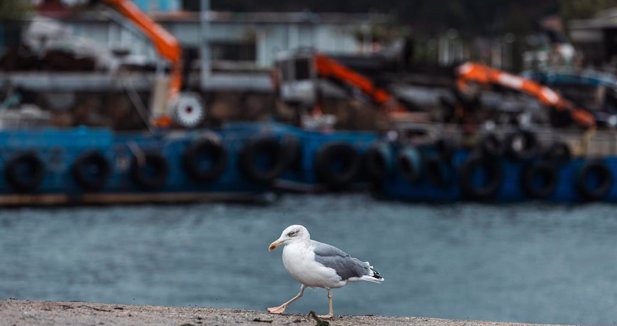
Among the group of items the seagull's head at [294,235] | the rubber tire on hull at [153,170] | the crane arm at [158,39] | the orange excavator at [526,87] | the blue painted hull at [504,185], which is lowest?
the blue painted hull at [504,185]

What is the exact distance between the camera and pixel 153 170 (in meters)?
51.4

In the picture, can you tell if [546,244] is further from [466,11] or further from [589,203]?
[466,11]

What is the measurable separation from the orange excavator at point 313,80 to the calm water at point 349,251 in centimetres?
533

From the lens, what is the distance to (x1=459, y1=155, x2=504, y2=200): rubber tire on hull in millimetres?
52875

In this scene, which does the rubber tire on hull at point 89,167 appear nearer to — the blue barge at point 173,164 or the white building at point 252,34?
the blue barge at point 173,164

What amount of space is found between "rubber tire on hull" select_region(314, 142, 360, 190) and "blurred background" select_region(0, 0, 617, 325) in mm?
94

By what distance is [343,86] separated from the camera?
63.4 meters

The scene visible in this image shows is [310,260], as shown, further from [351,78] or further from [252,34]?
[252,34]

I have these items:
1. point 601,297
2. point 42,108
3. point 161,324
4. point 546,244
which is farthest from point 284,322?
point 42,108

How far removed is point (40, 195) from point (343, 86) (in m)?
16.7

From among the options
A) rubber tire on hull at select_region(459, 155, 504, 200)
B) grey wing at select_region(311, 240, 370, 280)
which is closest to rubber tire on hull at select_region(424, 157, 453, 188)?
rubber tire on hull at select_region(459, 155, 504, 200)

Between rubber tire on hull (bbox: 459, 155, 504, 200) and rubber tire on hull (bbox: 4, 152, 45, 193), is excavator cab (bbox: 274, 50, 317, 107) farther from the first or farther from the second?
rubber tire on hull (bbox: 4, 152, 45, 193)

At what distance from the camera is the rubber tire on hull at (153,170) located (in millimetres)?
50781

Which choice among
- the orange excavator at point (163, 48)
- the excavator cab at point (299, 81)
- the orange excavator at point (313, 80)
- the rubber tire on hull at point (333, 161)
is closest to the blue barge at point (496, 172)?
the rubber tire on hull at point (333, 161)
